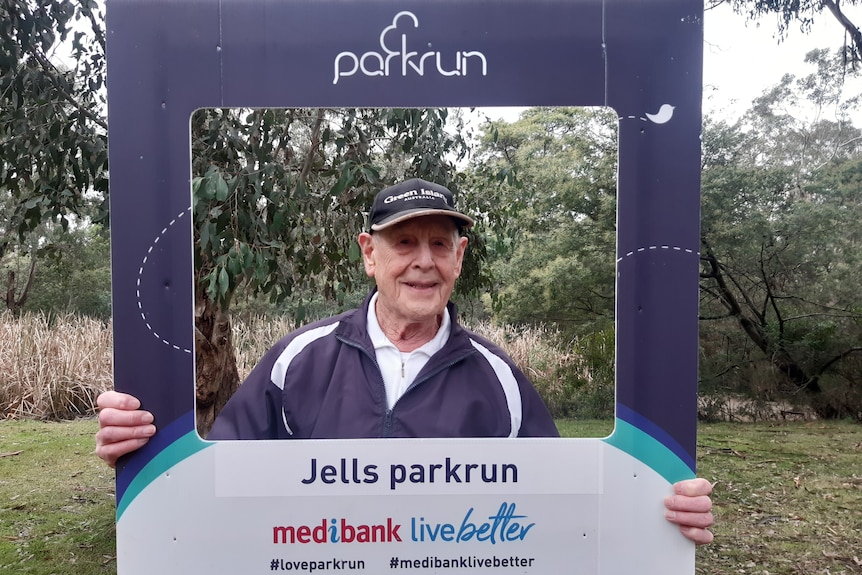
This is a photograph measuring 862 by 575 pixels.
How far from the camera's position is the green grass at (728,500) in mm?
4023

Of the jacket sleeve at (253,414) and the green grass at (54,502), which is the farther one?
the green grass at (54,502)

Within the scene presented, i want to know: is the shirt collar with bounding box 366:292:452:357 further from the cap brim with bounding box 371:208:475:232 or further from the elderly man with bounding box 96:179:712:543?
the cap brim with bounding box 371:208:475:232

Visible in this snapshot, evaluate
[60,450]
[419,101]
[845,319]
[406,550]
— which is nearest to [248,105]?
[419,101]

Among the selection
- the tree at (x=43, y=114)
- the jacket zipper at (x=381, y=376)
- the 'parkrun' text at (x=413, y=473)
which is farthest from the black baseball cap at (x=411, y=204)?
the tree at (x=43, y=114)

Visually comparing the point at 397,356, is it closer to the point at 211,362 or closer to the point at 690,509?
the point at 211,362

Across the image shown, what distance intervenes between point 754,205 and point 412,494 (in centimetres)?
624

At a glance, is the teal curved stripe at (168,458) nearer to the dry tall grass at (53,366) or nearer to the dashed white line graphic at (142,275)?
the dashed white line graphic at (142,275)

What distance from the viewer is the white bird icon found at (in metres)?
1.69

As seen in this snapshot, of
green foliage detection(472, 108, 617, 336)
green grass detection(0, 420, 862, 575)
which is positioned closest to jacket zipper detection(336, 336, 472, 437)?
green foliage detection(472, 108, 617, 336)

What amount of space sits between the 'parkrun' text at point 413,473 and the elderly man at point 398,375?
8 centimetres

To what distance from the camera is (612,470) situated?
5.63 feet

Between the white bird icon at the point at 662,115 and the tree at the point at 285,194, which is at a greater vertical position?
the white bird icon at the point at 662,115

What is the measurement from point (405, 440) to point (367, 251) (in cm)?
56

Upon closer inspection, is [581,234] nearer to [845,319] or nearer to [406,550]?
[406,550]
